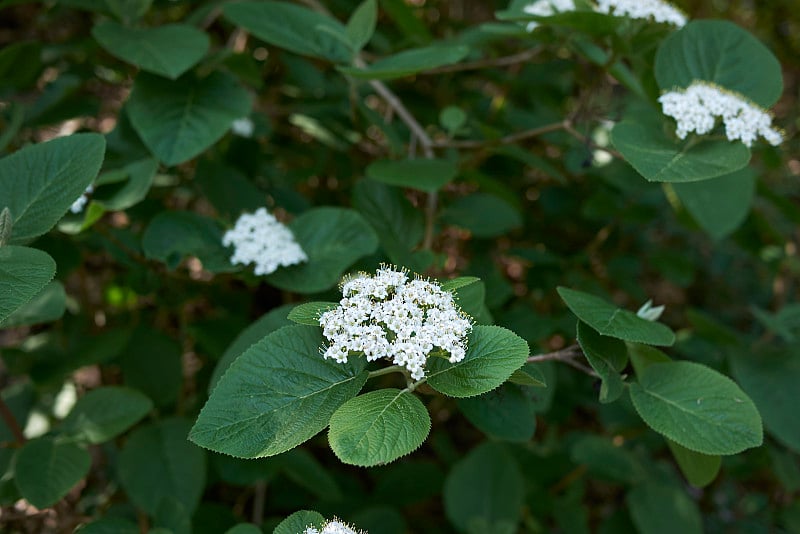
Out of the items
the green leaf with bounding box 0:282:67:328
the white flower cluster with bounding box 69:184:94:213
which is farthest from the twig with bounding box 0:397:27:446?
the white flower cluster with bounding box 69:184:94:213

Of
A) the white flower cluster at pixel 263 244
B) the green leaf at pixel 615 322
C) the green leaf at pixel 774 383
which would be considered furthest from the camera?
the green leaf at pixel 774 383

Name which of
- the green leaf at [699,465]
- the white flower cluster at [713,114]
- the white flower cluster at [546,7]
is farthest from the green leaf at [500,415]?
the white flower cluster at [546,7]

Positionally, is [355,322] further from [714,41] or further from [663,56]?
[714,41]

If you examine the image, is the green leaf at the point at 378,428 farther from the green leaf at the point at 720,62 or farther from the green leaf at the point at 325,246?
the green leaf at the point at 720,62

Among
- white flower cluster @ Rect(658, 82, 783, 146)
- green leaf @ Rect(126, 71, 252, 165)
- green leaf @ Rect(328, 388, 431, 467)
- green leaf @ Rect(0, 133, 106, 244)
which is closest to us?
green leaf @ Rect(328, 388, 431, 467)

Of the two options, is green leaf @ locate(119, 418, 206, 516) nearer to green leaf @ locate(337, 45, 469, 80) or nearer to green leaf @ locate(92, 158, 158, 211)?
green leaf @ locate(92, 158, 158, 211)

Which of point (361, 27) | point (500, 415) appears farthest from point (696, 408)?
point (361, 27)

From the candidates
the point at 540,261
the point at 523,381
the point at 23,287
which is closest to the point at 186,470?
the point at 23,287
